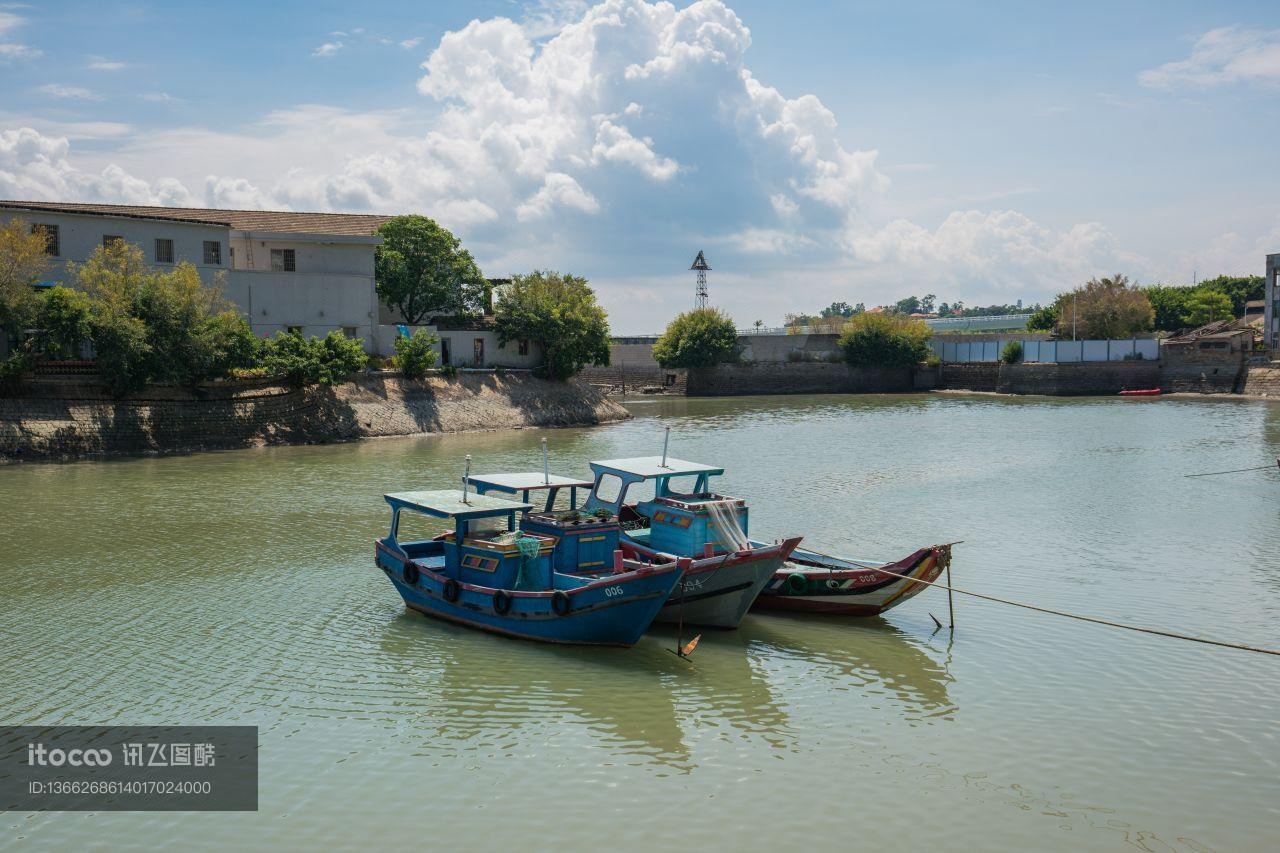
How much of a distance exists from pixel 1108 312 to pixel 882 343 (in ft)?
69.6

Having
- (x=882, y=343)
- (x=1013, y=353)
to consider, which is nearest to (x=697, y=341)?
(x=882, y=343)

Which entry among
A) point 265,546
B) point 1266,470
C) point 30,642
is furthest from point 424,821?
point 1266,470

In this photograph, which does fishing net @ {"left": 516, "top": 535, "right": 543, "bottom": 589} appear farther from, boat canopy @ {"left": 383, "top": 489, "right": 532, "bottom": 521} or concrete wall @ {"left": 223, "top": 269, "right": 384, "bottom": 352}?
concrete wall @ {"left": 223, "top": 269, "right": 384, "bottom": 352}

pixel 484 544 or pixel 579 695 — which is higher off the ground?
pixel 484 544

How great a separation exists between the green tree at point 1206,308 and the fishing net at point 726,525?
4267 inches

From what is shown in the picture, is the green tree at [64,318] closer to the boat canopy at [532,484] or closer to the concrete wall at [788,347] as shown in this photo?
the boat canopy at [532,484]

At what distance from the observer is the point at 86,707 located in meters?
14.8

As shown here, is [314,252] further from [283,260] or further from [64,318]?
[64,318]

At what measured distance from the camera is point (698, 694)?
1570cm

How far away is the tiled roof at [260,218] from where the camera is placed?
174 feet

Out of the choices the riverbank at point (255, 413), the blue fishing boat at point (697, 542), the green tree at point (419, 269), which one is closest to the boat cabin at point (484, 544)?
the blue fishing boat at point (697, 542)

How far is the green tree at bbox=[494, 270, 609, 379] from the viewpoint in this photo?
215 ft

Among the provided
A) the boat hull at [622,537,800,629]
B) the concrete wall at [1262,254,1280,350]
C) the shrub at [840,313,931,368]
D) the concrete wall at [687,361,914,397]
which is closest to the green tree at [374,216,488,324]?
the concrete wall at [687,361,914,397]

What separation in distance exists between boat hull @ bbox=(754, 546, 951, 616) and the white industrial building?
3853 centimetres
